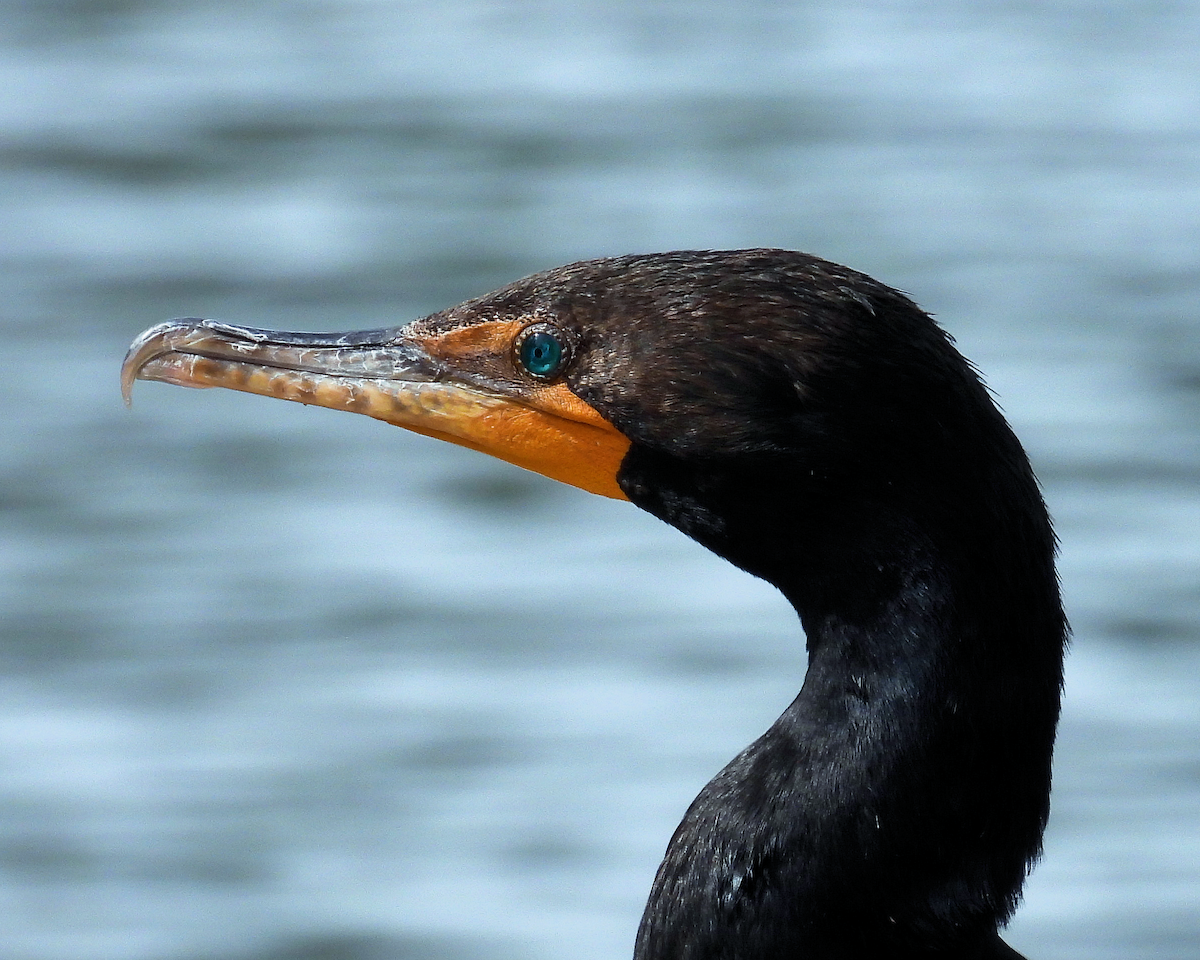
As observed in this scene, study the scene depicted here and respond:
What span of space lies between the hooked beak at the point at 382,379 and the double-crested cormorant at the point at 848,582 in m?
0.21

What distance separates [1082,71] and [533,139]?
3.32 m

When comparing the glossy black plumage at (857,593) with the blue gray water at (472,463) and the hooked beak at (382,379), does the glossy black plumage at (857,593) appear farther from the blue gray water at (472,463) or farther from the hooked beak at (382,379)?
the blue gray water at (472,463)

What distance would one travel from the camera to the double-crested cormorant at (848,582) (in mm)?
3775

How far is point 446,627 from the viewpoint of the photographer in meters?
9.27

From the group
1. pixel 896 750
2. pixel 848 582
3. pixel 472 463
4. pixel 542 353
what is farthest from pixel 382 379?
pixel 472 463

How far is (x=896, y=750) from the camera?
12.6ft

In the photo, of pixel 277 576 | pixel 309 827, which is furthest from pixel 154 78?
pixel 309 827

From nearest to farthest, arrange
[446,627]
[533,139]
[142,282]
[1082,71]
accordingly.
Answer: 1. [446,627]
2. [142,282]
3. [533,139]
4. [1082,71]

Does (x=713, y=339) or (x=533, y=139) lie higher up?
(x=533, y=139)

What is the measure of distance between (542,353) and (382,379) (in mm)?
364

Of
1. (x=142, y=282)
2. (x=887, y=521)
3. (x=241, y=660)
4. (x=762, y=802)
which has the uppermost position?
(x=142, y=282)

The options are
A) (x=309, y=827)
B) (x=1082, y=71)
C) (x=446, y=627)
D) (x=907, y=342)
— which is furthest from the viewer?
(x=1082, y=71)

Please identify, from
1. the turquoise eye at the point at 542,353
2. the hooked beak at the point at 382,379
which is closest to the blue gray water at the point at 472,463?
the hooked beak at the point at 382,379

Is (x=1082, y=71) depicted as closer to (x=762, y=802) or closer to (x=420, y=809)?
(x=420, y=809)
